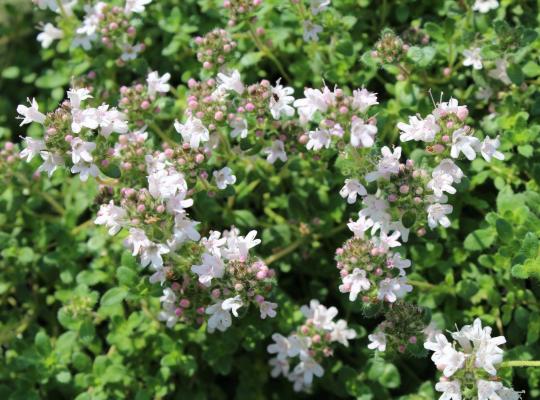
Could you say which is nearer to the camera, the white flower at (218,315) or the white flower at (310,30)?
the white flower at (218,315)

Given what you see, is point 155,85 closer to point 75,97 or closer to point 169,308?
point 75,97

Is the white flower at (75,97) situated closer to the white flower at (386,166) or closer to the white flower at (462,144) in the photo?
the white flower at (386,166)

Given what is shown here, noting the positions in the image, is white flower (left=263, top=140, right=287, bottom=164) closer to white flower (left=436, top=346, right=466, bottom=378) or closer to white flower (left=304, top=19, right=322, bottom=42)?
white flower (left=304, top=19, right=322, bottom=42)

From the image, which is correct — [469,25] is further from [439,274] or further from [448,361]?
[448,361]

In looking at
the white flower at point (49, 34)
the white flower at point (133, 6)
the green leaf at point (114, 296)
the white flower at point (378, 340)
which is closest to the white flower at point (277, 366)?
the white flower at point (378, 340)

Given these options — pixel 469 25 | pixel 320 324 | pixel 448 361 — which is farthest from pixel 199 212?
pixel 469 25

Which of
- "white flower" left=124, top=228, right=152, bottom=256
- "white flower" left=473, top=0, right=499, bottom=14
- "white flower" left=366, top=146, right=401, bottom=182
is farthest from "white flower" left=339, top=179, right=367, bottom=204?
"white flower" left=473, top=0, right=499, bottom=14

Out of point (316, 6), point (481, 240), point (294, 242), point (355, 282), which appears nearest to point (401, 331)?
point (355, 282)
